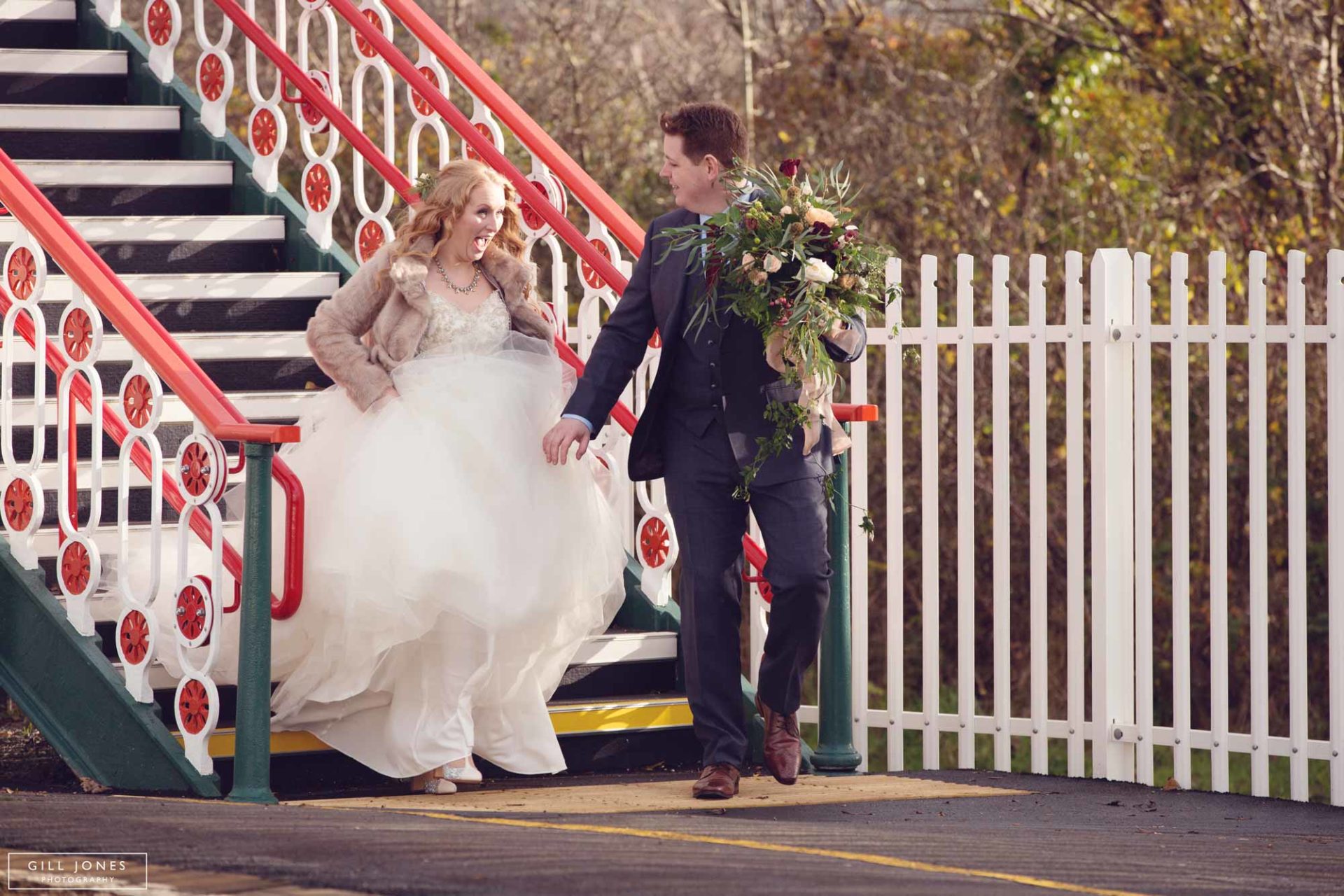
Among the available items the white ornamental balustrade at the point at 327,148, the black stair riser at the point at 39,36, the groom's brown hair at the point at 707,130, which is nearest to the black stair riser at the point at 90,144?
the black stair riser at the point at 39,36

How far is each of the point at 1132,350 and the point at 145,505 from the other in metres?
3.16

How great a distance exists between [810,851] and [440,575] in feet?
4.59

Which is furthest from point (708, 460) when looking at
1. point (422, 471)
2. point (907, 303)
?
point (907, 303)

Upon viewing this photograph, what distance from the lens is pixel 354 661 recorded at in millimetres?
4723

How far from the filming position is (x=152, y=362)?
4.74m

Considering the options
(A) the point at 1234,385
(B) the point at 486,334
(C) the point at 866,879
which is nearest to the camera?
(C) the point at 866,879

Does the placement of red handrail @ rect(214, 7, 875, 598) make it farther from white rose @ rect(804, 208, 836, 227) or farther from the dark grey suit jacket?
white rose @ rect(804, 208, 836, 227)

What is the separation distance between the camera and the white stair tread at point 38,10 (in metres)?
7.63

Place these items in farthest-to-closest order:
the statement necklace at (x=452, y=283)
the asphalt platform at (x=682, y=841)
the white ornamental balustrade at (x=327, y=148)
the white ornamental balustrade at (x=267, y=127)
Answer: the white ornamental balustrade at (x=267, y=127) < the white ornamental balustrade at (x=327, y=148) < the statement necklace at (x=452, y=283) < the asphalt platform at (x=682, y=841)

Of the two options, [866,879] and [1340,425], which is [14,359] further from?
[1340,425]

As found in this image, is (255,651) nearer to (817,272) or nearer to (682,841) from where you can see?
(682,841)

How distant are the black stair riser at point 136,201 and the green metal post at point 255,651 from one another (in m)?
2.62

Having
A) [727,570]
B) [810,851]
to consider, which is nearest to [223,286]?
[727,570]

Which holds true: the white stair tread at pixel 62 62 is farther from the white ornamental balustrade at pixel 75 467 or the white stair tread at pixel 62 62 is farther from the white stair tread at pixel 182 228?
the white ornamental balustrade at pixel 75 467
